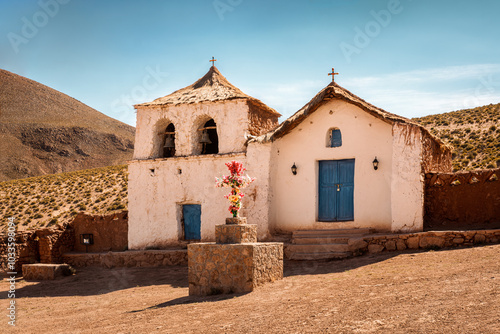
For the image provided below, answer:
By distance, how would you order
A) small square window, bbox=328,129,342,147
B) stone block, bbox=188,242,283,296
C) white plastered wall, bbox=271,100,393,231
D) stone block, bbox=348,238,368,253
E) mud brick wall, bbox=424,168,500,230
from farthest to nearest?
small square window, bbox=328,129,342,147, white plastered wall, bbox=271,100,393,231, mud brick wall, bbox=424,168,500,230, stone block, bbox=348,238,368,253, stone block, bbox=188,242,283,296

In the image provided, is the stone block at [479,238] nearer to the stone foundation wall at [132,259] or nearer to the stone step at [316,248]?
the stone step at [316,248]

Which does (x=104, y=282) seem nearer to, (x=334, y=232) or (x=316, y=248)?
(x=316, y=248)

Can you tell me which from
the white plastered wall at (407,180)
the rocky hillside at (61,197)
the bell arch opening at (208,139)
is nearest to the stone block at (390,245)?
the white plastered wall at (407,180)

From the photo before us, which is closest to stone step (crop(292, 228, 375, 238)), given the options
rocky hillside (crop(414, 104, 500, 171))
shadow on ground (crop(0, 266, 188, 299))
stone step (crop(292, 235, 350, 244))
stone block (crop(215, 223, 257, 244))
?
stone step (crop(292, 235, 350, 244))

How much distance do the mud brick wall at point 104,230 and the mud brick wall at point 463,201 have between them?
34.7ft

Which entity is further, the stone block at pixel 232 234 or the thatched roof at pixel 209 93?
the thatched roof at pixel 209 93

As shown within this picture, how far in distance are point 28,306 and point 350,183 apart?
9.29 metres

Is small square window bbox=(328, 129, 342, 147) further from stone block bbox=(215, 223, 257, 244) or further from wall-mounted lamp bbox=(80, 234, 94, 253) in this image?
wall-mounted lamp bbox=(80, 234, 94, 253)

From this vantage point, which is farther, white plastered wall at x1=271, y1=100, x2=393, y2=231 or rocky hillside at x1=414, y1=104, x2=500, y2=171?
rocky hillside at x1=414, y1=104, x2=500, y2=171

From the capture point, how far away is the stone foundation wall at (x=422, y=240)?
508 inches

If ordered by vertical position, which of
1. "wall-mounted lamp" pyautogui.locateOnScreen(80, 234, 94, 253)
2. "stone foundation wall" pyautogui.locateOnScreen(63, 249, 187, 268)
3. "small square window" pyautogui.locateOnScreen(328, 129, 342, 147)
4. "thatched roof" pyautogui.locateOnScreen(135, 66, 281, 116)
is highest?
"thatched roof" pyautogui.locateOnScreen(135, 66, 281, 116)

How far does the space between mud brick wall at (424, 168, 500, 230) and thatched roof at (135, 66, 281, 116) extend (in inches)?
250

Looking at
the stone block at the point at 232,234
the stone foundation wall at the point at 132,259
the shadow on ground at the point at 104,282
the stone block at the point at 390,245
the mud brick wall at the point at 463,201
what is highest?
the mud brick wall at the point at 463,201

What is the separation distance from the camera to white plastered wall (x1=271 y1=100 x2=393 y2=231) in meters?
15.6
